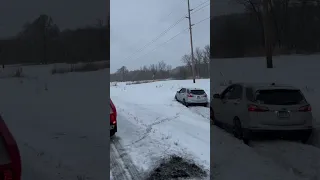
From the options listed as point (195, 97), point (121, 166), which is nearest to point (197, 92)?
point (195, 97)

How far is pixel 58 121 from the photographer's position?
5688mm

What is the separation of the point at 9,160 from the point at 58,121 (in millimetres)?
2887

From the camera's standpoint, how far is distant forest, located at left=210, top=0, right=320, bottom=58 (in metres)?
5.87

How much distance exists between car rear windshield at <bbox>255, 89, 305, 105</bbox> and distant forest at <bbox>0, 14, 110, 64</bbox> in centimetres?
279

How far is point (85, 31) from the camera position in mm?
5844

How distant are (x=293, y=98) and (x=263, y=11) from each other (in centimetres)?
166

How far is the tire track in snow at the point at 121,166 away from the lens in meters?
6.00

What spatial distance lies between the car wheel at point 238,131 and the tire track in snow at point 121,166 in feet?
6.21

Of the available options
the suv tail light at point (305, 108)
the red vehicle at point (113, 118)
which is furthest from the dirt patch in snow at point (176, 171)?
the red vehicle at point (113, 118)

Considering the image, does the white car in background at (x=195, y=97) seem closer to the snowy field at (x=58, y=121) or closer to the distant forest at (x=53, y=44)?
the snowy field at (x=58, y=121)

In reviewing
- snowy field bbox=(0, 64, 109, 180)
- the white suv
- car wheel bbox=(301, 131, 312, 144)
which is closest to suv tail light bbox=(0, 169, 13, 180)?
snowy field bbox=(0, 64, 109, 180)

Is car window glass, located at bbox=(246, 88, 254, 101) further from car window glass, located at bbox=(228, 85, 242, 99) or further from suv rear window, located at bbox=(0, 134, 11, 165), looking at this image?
suv rear window, located at bbox=(0, 134, 11, 165)

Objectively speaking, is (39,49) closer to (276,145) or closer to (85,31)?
(85,31)

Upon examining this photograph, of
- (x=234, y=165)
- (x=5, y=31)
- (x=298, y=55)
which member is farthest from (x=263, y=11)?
(x=5, y=31)
